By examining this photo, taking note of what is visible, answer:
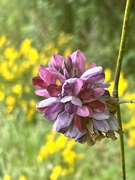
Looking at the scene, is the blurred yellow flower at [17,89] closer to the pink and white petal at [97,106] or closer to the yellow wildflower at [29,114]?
the yellow wildflower at [29,114]

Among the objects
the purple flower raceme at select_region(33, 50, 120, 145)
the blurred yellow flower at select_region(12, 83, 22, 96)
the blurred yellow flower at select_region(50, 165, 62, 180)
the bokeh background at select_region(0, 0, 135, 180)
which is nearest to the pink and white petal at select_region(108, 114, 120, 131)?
the purple flower raceme at select_region(33, 50, 120, 145)

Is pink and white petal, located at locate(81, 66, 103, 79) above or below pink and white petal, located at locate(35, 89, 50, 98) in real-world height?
above

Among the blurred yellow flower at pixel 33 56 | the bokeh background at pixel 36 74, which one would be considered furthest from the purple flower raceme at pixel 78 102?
the blurred yellow flower at pixel 33 56

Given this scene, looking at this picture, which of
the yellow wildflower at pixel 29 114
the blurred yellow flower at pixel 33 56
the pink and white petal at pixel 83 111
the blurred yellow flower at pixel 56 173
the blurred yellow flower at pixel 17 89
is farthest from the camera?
the blurred yellow flower at pixel 33 56

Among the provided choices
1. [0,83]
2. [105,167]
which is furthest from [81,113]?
[0,83]

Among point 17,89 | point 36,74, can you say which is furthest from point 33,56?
point 17,89

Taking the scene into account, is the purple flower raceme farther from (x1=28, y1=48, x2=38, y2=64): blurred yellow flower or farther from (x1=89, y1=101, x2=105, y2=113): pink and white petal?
(x1=28, y1=48, x2=38, y2=64): blurred yellow flower

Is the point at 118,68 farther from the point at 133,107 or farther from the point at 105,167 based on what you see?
the point at 105,167
